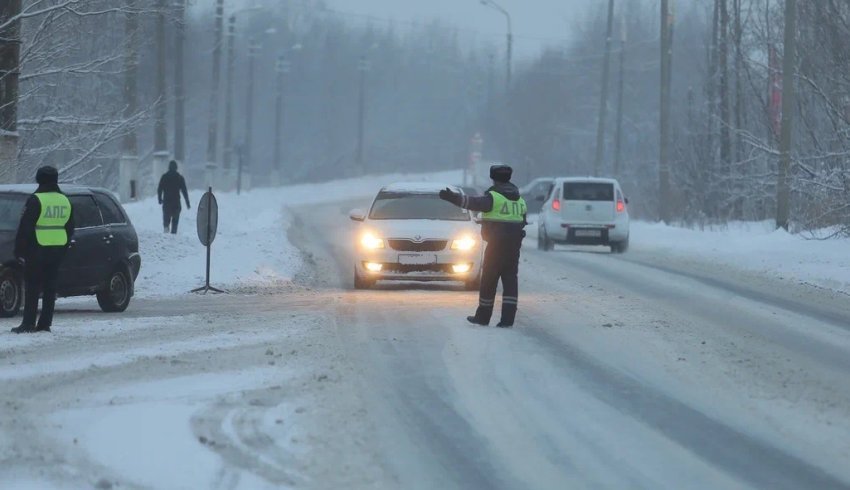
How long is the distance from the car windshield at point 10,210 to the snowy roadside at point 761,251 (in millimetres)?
11909

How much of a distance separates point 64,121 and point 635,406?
654 inches

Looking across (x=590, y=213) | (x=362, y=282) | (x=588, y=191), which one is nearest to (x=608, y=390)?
(x=362, y=282)

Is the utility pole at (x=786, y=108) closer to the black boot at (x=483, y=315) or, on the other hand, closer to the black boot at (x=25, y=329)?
the black boot at (x=483, y=315)

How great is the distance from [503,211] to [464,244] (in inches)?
204

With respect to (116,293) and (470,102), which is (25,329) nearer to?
(116,293)

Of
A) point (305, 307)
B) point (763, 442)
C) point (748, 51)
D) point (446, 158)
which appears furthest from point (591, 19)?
point (763, 442)

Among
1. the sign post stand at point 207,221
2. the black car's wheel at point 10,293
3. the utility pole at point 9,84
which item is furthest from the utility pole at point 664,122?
the black car's wheel at point 10,293

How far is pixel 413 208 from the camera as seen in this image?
22.6 m

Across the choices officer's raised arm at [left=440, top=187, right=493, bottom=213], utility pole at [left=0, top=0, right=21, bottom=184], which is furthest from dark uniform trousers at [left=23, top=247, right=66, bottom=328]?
utility pole at [left=0, top=0, right=21, bottom=184]

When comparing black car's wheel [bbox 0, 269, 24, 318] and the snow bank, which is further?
the snow bank

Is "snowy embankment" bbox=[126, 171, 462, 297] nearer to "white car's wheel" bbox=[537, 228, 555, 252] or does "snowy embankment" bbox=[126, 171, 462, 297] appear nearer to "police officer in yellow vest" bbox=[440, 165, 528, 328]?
"white car's wheel" bbox=[537, 228, 555, 252]

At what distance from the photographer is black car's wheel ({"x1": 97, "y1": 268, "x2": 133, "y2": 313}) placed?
18.1m

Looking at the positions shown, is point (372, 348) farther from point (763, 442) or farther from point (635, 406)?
point (763, 442)

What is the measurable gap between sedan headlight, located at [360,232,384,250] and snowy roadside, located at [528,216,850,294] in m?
6.91
